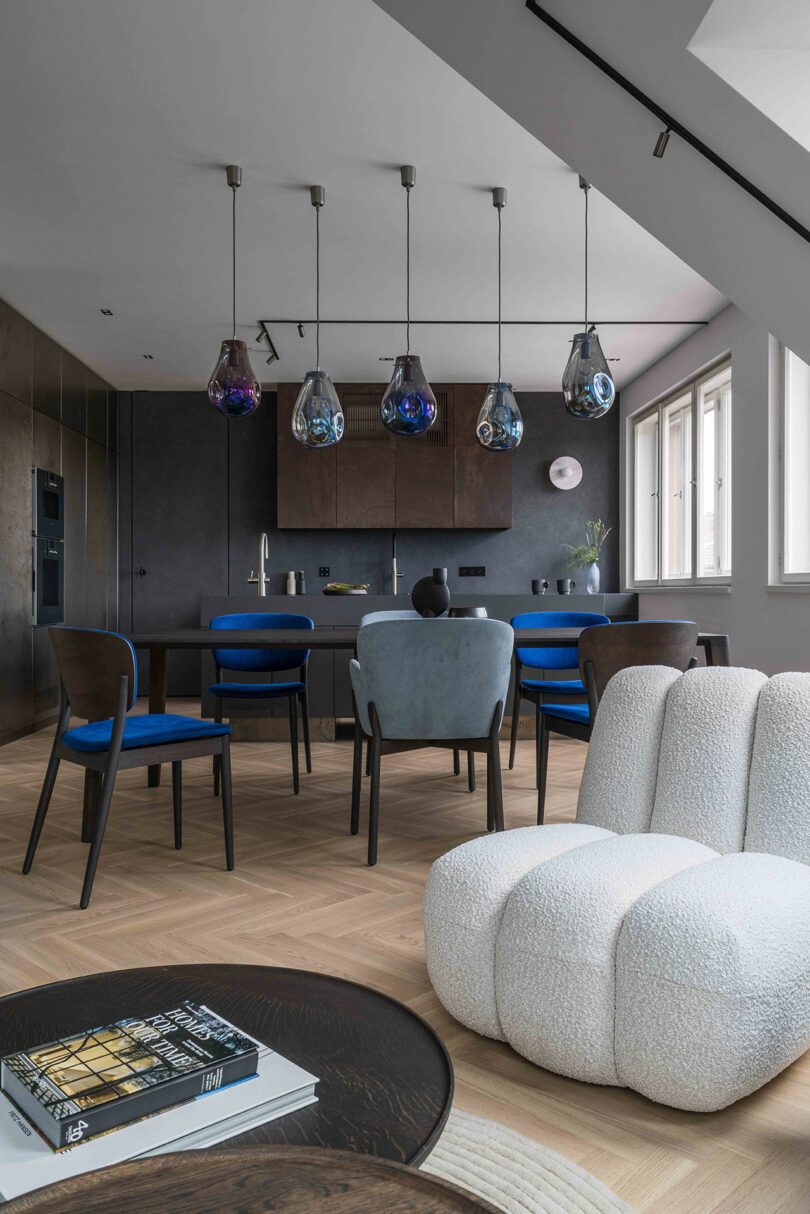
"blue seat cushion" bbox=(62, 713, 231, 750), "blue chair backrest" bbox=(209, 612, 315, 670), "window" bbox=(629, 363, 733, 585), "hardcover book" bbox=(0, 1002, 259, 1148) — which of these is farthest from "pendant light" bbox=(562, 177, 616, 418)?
"hardcover book" bbox=(0, 1002, 259, 1148)

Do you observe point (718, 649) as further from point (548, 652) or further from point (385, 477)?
point (385, 477)

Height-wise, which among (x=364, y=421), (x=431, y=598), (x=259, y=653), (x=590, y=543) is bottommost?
(x=259, y=653)

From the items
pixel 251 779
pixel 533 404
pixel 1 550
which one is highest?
pixel 533 404

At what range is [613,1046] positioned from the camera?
162 cm

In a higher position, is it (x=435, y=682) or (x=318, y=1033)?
(x=435, y=682)

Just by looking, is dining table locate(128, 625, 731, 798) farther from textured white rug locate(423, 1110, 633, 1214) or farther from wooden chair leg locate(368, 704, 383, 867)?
textured white rug locate(423, 1110, 633, 1214)

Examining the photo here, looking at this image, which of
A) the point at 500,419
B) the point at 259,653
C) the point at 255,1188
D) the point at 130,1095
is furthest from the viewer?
the point at 259,653

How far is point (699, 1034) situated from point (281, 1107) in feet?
2.85

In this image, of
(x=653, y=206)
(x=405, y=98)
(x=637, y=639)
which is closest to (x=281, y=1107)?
(x=653, y=206)

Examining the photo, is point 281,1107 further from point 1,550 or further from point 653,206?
point 1,550

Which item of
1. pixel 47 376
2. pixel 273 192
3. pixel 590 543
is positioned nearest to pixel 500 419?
pixel 273 192

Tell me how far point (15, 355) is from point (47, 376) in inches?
23.6

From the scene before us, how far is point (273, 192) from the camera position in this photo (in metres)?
4.34

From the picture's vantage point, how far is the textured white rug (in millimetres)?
1348
